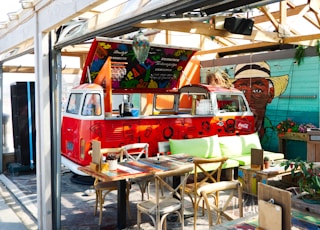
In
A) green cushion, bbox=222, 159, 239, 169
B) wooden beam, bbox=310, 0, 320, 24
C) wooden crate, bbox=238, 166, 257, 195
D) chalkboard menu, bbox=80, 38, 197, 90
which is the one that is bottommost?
wooden crate, bbox=238, 166, 257, 195

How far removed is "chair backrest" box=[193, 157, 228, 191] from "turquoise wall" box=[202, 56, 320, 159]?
113 inches

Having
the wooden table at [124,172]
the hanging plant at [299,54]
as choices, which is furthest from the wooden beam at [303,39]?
the wooden table at [124,172]

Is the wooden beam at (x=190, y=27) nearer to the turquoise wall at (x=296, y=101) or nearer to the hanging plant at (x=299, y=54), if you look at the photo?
the hanging plant at (x=299, y=54)

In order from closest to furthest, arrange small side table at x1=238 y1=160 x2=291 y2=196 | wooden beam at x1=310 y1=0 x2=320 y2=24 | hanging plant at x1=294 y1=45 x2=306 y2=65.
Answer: small side table at x1=238 y1=160 x2=291 y2=196
hanging plant at x1=294 y1=45 x2=306 y2=65
wooden beam at x1=310 y1=0 x2=320 y2=24

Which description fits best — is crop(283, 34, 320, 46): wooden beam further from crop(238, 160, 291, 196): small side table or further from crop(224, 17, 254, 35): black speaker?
crop(238, 160, 291, 196): small side table

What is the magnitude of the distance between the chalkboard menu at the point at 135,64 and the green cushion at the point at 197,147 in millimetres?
1786

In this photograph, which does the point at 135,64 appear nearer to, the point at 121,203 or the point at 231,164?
the point at 231,164

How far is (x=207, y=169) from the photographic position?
18.4 feet

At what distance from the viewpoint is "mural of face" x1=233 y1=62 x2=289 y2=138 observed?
8.35 metres

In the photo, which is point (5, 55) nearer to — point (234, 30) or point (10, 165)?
point (10, 165)

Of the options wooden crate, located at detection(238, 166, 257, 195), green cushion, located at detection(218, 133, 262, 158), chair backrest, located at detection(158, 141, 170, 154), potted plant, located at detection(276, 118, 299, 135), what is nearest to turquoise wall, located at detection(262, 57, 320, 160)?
potted plant, located at detection(276, 118, 299, 135)

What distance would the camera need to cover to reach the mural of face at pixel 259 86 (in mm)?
8352

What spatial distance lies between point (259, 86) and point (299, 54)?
1.45m

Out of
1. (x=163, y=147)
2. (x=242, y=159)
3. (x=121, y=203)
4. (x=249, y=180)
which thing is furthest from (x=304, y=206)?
(x=163, y=147)
